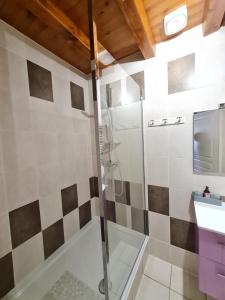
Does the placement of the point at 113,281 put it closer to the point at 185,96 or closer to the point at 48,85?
the point at 185,96

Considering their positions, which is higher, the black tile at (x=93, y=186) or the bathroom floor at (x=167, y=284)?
the black tile at (x=93, y=186)

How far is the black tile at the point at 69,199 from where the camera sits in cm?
139

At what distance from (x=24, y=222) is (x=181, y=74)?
5.54ft

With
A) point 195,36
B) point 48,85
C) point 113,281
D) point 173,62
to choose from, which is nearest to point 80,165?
point 48,85

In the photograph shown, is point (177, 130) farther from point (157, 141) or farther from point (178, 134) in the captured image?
point (157, 141)

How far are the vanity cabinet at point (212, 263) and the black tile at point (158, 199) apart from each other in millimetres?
443

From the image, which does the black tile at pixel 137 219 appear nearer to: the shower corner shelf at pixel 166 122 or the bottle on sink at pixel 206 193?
the bottle on sink at pixel 206 193

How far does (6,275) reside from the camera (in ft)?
3.13

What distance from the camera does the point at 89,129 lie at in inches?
69.7

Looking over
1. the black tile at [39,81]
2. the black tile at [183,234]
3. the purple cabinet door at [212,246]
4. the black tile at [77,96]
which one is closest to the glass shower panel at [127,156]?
the black tile at [183,234]

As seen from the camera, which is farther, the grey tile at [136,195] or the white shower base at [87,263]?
the grey tile at [136,195]

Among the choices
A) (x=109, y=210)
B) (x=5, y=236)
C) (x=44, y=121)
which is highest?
(x=44, y=121)

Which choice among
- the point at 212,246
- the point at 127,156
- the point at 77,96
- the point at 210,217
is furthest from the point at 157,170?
the point at 77,96

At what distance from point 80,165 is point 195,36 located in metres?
1.55
